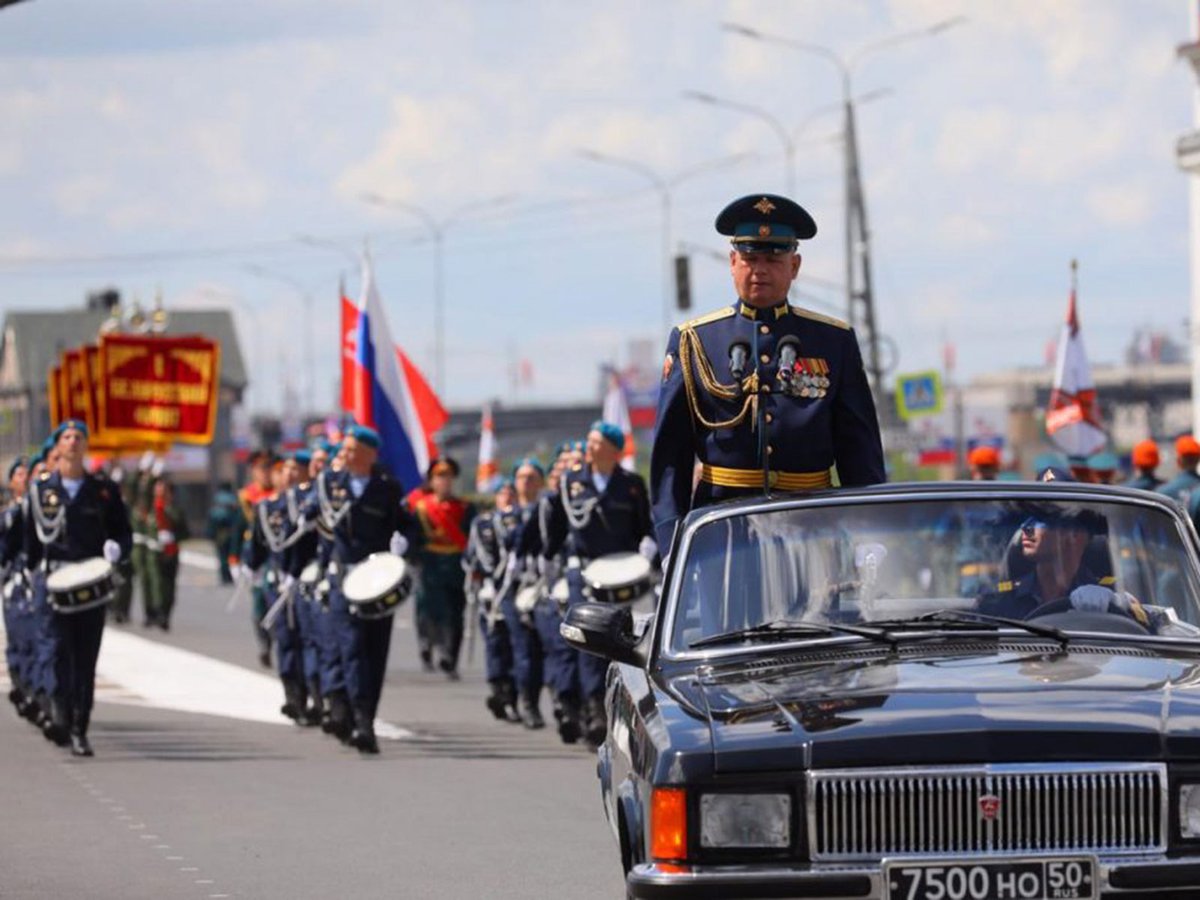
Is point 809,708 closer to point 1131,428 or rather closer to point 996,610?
point 996,610

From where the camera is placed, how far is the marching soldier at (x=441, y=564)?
83.9 feet

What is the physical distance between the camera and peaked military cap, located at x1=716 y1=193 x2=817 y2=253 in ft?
32.3

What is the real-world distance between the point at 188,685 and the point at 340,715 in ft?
21.2

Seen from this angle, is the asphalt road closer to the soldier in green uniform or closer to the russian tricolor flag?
the russian tricolor flag

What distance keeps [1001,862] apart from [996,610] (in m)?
1.31

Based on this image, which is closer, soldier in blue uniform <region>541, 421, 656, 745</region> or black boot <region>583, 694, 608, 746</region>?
black boot <region>583, 694, 608, 746</region>

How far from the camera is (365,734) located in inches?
645

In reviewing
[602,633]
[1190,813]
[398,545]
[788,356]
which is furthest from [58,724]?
[1190,813]

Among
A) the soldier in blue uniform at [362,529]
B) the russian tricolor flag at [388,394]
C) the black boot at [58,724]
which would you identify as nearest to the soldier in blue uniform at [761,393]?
the soldier in blue uniform at [362,529]

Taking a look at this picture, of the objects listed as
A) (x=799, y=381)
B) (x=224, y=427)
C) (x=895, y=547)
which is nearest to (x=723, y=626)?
(x=895, y=547)

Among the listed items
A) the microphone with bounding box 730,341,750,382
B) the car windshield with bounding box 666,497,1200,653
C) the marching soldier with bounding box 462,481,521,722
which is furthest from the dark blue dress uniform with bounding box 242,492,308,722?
the car windshield with bounding box 666,497,1200,653

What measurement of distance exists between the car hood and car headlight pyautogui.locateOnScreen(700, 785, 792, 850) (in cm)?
8

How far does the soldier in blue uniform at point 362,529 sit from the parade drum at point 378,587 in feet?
0.39

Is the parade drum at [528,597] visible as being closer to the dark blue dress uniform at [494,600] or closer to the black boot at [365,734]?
the dark blue dress uniform at [494,600]
